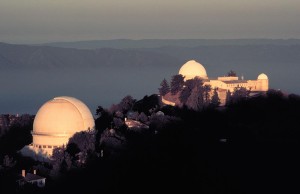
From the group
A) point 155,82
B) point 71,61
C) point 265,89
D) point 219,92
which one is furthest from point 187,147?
Result: point 71,61

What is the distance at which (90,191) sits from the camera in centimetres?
2825

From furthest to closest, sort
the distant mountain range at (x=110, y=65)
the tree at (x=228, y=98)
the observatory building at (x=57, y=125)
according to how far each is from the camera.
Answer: the distant mountain range at (x=110, y=65) → the tree at (x=228, y=98) → the observatory building at (x=57, y=125)

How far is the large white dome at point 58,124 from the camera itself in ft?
122

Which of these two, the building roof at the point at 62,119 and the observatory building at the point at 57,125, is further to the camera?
the building roof at the point at 62,119

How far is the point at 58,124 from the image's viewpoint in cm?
3750

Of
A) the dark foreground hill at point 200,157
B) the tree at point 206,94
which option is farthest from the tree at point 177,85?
the dark foreground hill at point 200,157

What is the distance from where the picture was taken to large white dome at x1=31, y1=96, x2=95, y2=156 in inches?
1463

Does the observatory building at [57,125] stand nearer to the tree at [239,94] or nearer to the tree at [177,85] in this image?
the tree at [239,94]

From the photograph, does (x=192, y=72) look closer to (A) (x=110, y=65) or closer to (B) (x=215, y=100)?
(B) (x=215, y=100)

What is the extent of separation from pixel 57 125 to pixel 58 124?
0.20 ft

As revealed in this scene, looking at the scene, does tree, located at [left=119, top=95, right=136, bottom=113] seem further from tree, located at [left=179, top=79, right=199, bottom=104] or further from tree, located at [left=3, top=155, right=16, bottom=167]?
tree, located at [left=3, top=155, right=16, bottom=167]

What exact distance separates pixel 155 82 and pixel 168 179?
317ft

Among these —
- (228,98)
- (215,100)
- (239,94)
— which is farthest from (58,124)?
(239,94)

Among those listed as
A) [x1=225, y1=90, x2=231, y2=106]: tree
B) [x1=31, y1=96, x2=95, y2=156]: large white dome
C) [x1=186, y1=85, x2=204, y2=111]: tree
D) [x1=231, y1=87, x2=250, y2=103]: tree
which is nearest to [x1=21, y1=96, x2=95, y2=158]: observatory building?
[x1=31, y1=96, x2=95, y2=156]: large white dome
